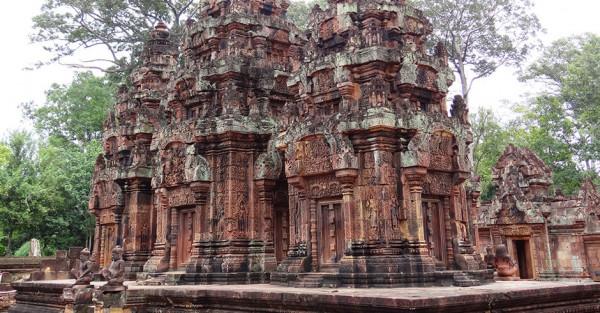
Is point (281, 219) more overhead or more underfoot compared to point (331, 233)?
more overhead

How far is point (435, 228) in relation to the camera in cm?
945

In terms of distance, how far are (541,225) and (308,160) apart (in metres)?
10.8

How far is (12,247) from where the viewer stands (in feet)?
106

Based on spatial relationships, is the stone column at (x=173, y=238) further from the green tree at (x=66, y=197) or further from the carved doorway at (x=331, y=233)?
the green tree at (x=66, y=197)

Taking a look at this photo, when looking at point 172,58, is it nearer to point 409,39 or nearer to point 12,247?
point 409,39

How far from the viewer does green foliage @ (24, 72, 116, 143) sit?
32094mm

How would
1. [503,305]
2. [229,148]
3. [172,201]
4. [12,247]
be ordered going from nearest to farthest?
[503,305] < [229,148] < [172,201] < [12,247]

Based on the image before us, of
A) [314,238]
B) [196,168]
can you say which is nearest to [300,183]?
[314,238]

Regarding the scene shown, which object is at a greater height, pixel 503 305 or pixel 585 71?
pixel 585 71

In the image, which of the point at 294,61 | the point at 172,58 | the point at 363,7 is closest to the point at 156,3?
the point at 172,58

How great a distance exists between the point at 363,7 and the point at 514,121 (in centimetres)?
2658

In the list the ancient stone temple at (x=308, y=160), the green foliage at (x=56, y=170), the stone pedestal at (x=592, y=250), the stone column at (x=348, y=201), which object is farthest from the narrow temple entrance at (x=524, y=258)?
the green foliage at (x=56, y=170)

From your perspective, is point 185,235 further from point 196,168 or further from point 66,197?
point 66,197

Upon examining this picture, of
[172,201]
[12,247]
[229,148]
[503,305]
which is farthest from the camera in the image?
[12,247]
